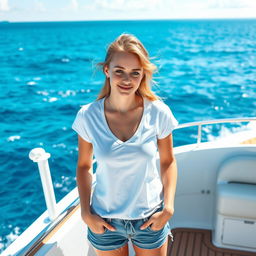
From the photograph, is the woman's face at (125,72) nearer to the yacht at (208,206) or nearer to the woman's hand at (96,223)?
the woman's hand at (96,223)

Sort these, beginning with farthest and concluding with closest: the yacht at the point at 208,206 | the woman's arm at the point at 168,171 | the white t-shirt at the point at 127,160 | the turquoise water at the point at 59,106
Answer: the turquoise water at the point at 59,106
the yacht at the point at 208,206
the woman's arm at the point at 168,171
the white t-shirt at the point at 127,160

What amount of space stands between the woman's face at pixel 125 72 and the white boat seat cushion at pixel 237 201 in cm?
148

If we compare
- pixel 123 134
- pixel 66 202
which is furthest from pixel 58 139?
pixel 123 134

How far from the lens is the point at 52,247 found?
1.60 m

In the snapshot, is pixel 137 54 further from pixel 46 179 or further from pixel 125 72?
pixel 46 179

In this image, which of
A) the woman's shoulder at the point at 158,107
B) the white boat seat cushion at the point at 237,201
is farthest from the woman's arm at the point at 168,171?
the white boat seat cushion at the point at 237,201

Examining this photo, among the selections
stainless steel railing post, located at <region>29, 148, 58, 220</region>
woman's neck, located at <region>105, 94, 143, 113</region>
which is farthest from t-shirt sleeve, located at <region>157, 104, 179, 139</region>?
stainless steel railing post, located at <region>29, 148, 58, 220</region>

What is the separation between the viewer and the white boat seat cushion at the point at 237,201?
7.55 ft

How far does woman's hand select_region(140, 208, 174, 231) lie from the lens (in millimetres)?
1264

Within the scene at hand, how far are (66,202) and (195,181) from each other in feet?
4.01

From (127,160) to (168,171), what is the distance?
0.26 metres

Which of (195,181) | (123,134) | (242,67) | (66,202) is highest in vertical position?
(123,134)

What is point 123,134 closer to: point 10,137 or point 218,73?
point 10,137

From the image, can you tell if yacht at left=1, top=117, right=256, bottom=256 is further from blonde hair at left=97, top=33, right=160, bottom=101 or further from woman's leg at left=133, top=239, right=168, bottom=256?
blonde hair at left=97, top=33, right=160, bottom=101
